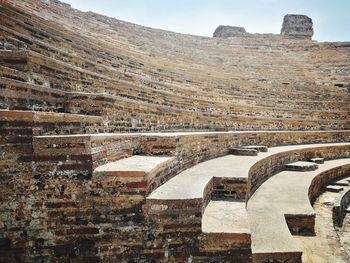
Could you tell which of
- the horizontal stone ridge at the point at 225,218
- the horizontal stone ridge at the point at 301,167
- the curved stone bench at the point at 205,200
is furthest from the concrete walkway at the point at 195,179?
the horizontal stone ridge at the point at 301,167

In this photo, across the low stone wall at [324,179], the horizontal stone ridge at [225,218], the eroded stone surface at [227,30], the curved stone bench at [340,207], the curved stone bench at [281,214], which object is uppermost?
the eroded stone surface at [227,30]

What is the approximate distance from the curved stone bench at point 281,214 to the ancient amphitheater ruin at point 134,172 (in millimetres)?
20

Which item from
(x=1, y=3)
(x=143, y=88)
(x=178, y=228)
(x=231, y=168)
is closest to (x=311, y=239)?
(x=231, y=168)

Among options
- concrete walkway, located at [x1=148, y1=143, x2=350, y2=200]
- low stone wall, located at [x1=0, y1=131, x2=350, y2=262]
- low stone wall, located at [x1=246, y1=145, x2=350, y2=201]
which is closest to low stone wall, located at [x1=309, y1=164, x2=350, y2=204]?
low stone wall, located at [x1=246, y1=145, x2=350, y2=201]

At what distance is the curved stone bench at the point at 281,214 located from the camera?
281 cm

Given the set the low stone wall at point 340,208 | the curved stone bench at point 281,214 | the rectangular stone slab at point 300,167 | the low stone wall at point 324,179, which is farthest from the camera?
the rectangular stone slab at point 300,167

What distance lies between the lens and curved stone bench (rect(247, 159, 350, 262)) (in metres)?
2.81

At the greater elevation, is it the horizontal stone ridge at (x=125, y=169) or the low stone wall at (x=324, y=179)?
the horizontal stone ridge at (x=125, y=169)

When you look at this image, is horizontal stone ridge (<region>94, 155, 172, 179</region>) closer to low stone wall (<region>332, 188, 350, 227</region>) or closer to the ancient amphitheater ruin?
the ancient amphitheater ruin

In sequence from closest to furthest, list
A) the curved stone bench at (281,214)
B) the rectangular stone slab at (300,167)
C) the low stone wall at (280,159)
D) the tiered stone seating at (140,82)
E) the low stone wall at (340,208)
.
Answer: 1. the curved stone bench at (281,214)
2. the tiered stone seating at (140,82)
3. the low stone wall at (340,208)
4. the low stone wall at (280,159)
5. the rectangular stone slab at (300,167)

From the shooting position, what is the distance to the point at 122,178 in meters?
2.71

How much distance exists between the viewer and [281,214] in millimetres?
3812

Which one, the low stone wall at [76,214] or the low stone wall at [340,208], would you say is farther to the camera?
the low stone wall at [340,208]

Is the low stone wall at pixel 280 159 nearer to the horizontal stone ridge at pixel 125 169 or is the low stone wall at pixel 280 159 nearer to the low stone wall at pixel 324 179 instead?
the low stone wall at pixel 324 179
